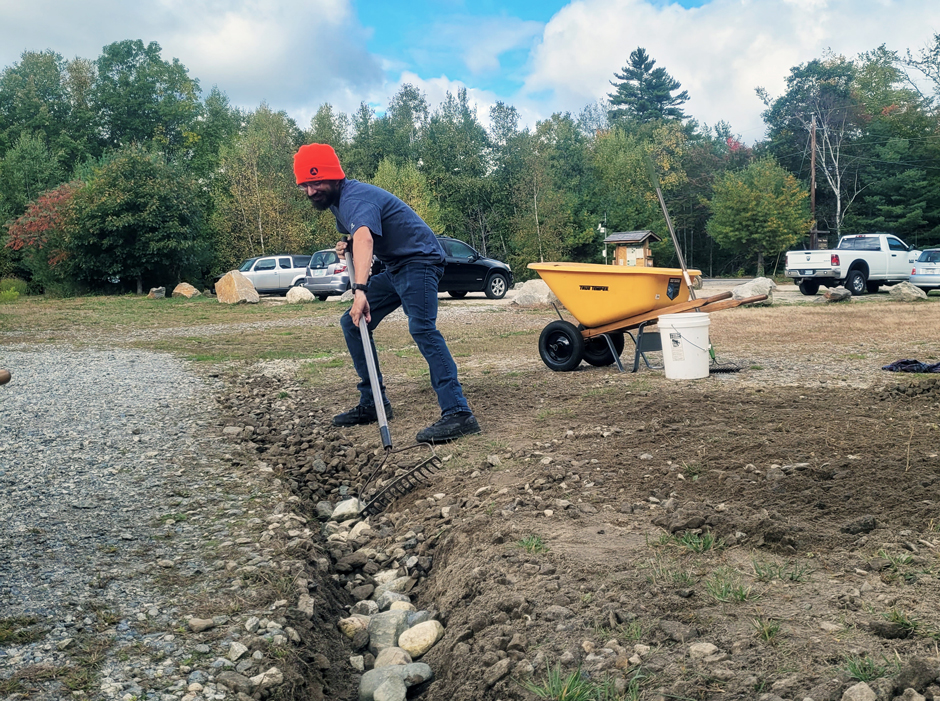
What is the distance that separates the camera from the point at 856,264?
22062 mm

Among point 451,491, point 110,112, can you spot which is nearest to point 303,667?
point 451,491

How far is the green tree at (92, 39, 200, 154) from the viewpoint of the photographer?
57656 mm

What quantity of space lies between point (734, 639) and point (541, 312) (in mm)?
15589

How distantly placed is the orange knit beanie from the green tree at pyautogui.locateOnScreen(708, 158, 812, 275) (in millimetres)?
44239

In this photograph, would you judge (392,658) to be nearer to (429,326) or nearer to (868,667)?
(868,667)

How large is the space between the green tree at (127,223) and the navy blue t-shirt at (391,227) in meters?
32.1

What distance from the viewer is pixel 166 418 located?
6.65m

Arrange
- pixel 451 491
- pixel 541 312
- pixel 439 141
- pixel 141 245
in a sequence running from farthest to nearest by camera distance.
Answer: pixel 439 141 → pixel 141 245 → pixel 541 312 → pixel 451 491

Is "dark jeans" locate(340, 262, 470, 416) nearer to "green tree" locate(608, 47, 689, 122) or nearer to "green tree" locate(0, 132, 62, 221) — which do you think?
"green tree" locate(0, 132, 62, 221)

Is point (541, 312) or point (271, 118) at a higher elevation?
point (271, 118)

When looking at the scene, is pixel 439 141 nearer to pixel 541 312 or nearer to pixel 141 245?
pixel 141 245

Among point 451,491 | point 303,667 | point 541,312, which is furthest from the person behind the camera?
point 541,312

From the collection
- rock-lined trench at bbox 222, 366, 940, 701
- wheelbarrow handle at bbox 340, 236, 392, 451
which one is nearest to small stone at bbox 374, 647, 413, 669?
rock-lined trench at bbox 222, 366, 940, 701

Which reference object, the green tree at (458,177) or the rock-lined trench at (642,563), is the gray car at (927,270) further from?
the green tree at (458,177)
